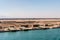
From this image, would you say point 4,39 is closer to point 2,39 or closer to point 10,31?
point 2,39

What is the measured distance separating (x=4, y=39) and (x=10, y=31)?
8.83ft

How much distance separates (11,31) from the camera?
34.5ft

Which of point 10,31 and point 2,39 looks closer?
point 2,39

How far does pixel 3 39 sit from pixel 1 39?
0.12 metres

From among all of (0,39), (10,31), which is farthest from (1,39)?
(10,31)

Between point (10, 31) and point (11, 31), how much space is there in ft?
0.26

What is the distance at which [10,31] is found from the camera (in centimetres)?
1051

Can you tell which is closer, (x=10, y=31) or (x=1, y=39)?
(x=1, y=39)

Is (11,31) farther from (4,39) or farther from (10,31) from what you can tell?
(4,39)

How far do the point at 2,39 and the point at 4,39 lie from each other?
0.13 m

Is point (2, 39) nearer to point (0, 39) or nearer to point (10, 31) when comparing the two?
point (0, 39)

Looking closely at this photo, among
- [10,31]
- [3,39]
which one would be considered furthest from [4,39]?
[10,31]

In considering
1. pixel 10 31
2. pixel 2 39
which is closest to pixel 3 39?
Answer: pixel 2 39

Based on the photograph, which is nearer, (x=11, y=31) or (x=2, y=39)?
(x=2, y=39)
